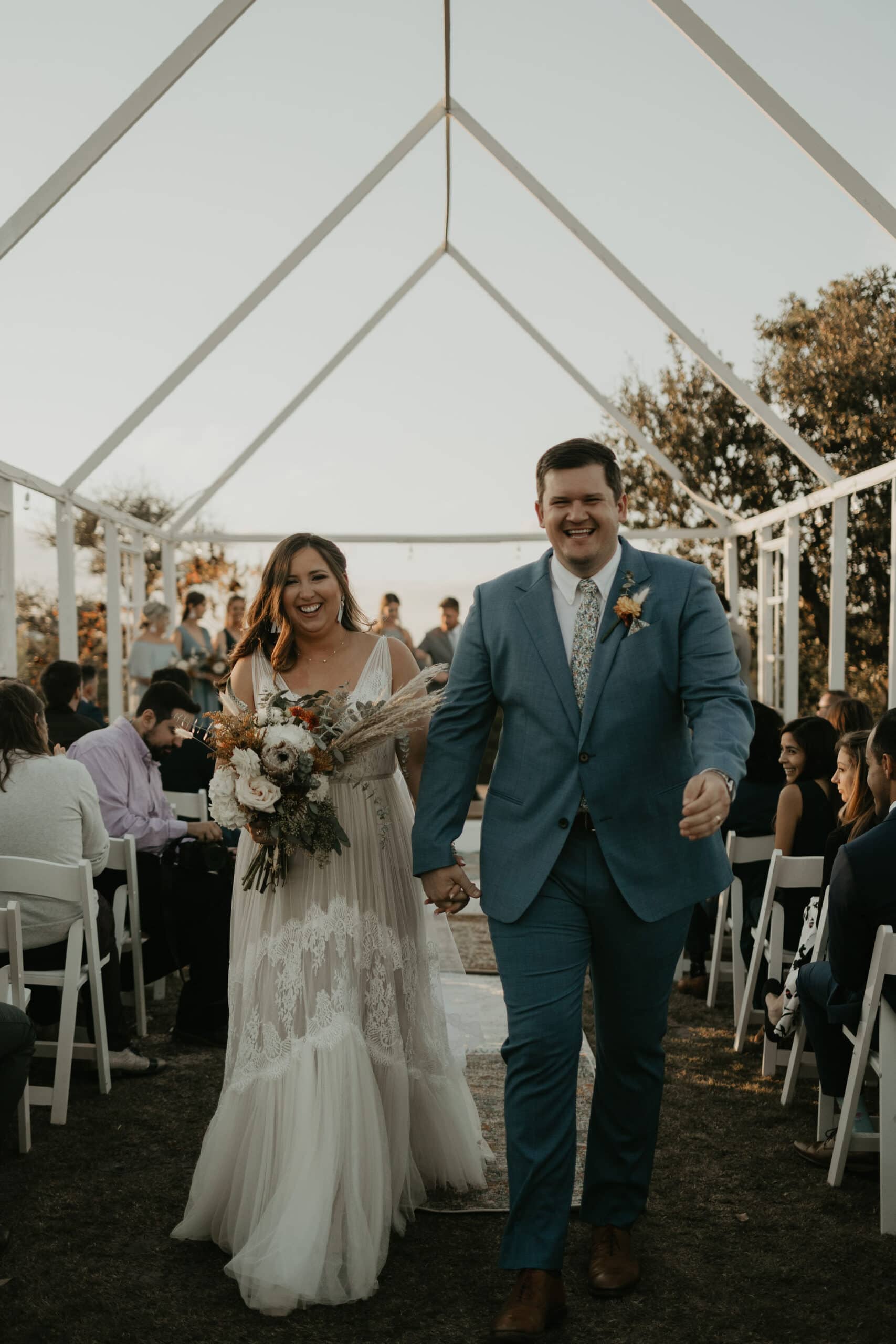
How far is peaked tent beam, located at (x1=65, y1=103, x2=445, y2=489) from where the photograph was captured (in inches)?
339

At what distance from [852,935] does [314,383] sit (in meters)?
9.02

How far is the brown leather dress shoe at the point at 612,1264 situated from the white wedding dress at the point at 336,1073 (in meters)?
0.51

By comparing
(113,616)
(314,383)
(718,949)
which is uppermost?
(314,383)

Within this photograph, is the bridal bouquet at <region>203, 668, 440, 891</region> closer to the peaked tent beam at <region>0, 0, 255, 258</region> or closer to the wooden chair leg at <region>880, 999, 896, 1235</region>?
the wooden chair leg at <region>880, 999, 896, 1235</region>

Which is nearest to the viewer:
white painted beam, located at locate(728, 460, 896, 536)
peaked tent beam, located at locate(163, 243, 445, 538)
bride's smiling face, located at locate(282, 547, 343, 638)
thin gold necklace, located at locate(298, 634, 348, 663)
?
bride's smiling face, located at locate(282, 547, 343, 638)

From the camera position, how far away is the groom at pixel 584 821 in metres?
2.80

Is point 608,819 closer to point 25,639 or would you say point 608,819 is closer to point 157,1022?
point 157,1022

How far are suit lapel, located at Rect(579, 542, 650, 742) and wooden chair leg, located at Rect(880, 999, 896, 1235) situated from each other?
1.30 metres

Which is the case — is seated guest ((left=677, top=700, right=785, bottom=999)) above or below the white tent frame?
below

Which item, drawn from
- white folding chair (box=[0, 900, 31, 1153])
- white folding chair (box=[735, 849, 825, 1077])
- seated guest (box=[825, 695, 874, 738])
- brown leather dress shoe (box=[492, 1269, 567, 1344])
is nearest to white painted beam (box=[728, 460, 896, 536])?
seated guest (box=[825, 695, 874, 738])

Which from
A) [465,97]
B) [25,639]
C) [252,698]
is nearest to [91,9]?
[465,97]

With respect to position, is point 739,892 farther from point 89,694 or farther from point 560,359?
point 560,359

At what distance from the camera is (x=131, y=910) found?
5398 mm

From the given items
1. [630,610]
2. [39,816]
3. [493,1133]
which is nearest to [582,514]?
[630,610]
